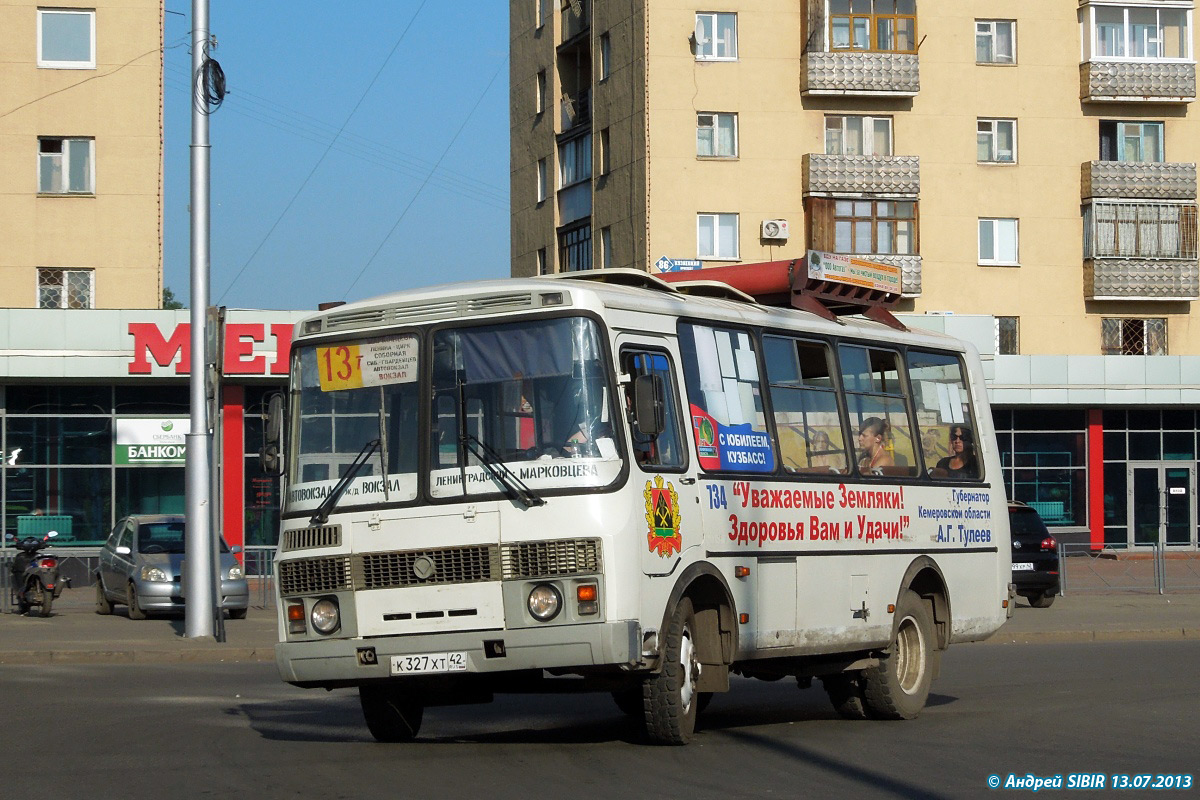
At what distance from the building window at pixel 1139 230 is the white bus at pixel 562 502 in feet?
119

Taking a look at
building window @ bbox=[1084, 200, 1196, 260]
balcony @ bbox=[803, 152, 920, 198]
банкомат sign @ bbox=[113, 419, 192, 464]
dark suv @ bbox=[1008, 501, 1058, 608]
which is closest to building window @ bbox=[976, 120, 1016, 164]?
balcony @ bbox=[803, 152, 920, 198]

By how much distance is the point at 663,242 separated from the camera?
146 ft

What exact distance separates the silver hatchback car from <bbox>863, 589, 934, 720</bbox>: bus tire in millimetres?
13889

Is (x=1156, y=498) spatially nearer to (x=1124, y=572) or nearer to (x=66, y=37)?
(x=1124, y=572)

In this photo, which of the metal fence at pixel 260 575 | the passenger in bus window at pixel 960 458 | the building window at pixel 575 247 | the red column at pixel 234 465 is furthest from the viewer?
the building window at pixel 575 247

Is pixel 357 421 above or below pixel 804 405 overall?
below

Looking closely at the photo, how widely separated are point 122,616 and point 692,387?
18101 mm

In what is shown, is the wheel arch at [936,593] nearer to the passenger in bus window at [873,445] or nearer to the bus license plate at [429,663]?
the passenger in bus window at [873,445]

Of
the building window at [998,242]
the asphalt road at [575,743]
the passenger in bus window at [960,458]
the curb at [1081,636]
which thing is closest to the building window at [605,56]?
the building window at [998,242]

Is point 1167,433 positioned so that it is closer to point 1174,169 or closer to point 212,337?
point 1174,169

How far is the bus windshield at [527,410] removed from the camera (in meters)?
9.87

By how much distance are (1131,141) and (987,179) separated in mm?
4472

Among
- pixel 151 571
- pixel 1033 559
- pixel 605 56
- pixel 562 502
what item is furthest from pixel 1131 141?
pixel 562 502

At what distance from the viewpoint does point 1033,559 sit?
2692 centimetres
